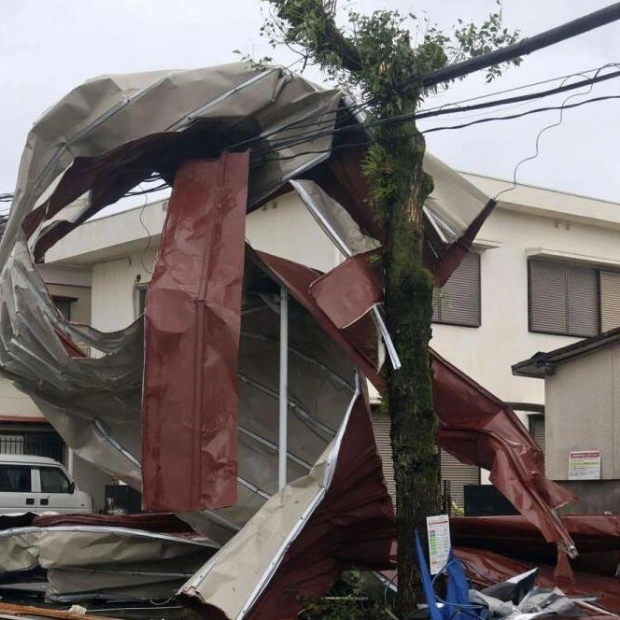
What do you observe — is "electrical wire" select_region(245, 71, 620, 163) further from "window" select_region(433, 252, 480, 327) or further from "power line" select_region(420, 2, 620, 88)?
"window" select_region(433, 252, 480, 327)

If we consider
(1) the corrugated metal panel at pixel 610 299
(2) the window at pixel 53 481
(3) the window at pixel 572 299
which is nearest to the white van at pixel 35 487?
(2) the window at pixel 53 481

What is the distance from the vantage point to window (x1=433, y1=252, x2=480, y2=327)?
21828 millimetres

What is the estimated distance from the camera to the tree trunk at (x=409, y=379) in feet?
30.2

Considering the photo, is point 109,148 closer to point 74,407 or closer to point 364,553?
point 74,407

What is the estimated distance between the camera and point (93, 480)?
2659cm

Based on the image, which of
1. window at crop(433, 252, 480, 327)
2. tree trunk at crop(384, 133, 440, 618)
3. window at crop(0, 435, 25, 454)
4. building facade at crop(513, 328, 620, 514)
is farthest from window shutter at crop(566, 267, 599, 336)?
tree trunk at crop(384, 133, 440, 618)

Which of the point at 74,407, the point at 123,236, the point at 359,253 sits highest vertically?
the point at 123,236

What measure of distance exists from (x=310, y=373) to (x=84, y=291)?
675 inches

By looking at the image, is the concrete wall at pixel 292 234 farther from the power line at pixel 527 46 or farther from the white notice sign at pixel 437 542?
the white notice sign at pixel 437 542

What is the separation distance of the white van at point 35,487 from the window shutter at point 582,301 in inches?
432

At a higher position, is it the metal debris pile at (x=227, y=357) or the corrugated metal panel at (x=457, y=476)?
the metal debris pile at (x=227, y=357)

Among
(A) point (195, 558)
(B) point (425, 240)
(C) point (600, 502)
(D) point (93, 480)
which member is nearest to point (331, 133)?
(B) point (425, 240)

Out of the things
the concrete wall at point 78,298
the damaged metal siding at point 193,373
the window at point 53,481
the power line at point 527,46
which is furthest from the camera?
the concrete wall at point 78,298

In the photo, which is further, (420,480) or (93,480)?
(93,480)
